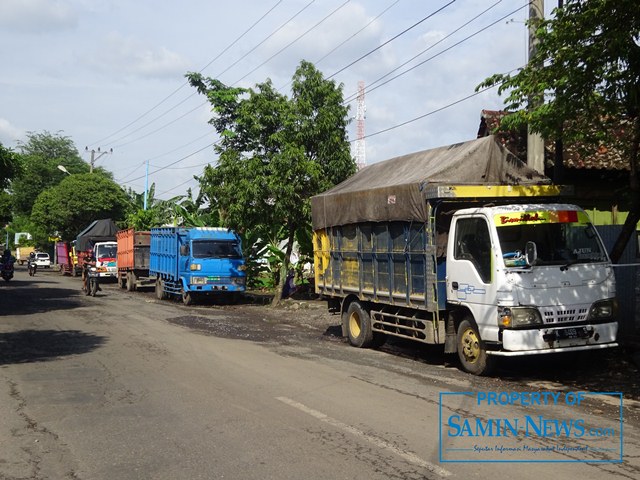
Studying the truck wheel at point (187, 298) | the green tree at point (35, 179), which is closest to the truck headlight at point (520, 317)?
the truck wheel at point (187, 298)

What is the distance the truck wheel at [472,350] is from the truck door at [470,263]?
361mm

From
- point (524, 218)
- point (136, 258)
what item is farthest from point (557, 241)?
point (136, 258)

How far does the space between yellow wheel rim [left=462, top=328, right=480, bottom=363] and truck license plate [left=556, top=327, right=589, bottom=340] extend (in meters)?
1.21

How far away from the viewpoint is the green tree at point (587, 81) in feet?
29.5

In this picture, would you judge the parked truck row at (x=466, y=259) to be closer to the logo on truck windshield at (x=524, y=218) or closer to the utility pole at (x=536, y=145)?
the logo on truck windshield at (x=524, y=218)

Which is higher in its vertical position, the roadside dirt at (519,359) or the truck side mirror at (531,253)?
the truck side mirror at (531,253)

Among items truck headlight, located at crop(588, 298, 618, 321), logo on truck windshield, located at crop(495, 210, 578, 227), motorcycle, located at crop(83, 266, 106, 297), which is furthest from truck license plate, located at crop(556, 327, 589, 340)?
motorcycle, located at crop(83, 266, 106, 297)

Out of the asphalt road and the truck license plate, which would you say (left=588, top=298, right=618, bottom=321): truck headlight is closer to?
the truck license plate

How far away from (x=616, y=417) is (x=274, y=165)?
14974 millimetres

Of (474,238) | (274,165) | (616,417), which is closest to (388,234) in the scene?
(474,238)

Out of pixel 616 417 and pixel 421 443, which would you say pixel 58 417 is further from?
pixel 616 417

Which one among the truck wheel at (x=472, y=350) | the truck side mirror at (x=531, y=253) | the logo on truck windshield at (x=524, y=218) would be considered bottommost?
the truck wheel at (x=472, y=350)

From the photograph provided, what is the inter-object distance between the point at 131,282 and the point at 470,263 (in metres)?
24.4

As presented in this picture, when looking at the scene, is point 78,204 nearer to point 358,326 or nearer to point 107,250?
point 107,250
